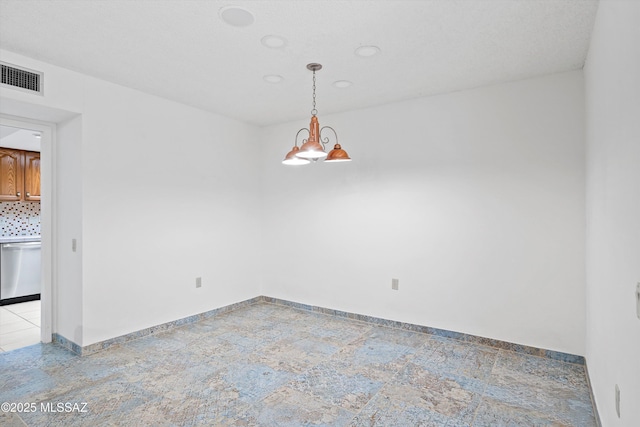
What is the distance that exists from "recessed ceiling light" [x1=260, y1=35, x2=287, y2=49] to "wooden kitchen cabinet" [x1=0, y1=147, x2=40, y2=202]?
513 cm

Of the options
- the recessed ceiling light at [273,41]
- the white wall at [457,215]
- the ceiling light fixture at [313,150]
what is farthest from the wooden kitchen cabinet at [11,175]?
the recessed ceiling light at [273,41]

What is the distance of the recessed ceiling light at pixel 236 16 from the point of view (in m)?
2.22

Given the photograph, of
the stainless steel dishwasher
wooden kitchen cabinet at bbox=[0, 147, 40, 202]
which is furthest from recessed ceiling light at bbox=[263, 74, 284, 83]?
wooden kitchen cabinet at bbox=[0, 147, 40, 202]

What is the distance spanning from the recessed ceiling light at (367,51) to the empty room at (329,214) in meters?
0.02

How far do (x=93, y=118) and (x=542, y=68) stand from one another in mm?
3997

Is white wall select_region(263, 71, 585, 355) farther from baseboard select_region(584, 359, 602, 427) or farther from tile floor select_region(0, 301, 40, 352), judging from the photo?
tile floor select_region(0, 301, 40, 352)

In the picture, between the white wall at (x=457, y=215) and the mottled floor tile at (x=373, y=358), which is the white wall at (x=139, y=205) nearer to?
the white wall at (x=457, y=215)

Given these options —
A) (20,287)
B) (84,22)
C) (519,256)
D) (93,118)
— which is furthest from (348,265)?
(20,287)

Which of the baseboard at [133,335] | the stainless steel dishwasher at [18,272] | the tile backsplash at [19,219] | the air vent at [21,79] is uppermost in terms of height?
the air vent at [21,79]

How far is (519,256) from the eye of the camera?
337 centimetres

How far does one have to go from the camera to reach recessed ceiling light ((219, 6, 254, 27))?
7.29ft

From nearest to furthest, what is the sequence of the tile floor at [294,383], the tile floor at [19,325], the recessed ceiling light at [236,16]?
the recessed ceiling light at [236,16] < the tile floor at [294,383] < the tile floor at [19,325]

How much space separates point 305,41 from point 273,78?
30.8 inches

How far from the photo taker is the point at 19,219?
5.79 metres
